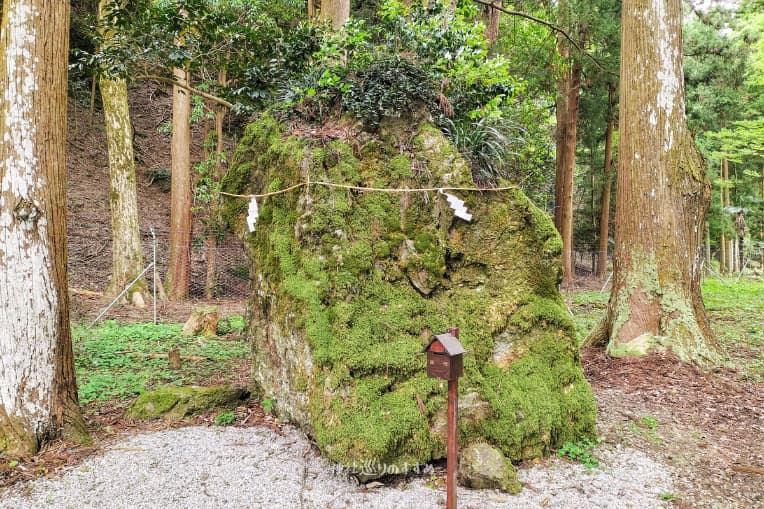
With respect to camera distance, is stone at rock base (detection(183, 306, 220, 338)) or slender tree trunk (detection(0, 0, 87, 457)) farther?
stone at rock base (detection(183, 306, 220, 338))

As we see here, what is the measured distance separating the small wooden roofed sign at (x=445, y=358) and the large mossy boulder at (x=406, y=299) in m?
0.58

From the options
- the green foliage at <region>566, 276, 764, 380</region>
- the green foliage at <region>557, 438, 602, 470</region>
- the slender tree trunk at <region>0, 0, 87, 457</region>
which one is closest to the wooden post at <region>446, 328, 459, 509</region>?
the green foliage at <region>557, 438, 602, 470</region>

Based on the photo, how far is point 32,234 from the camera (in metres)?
3.33

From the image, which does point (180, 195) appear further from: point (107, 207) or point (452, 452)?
point (452, 452)

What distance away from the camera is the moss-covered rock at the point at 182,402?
4168 millimetres

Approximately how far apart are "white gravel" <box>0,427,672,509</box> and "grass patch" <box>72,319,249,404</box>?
1.57 meters

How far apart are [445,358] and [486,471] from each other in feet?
2.90

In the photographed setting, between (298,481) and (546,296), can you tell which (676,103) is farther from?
(298,481)

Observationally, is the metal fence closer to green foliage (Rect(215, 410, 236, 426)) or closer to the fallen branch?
green foliage (Rect(215, 410, 236, 426))

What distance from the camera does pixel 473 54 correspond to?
176 inches

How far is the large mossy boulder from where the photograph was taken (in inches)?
126

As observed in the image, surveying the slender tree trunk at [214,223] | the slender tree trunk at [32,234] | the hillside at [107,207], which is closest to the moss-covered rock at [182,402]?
the slender tree trunk at [32,234]

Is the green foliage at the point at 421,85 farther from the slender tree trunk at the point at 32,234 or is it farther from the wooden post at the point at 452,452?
the wooden post at the point at 452,452

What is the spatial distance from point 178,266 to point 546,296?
8.66 metres
